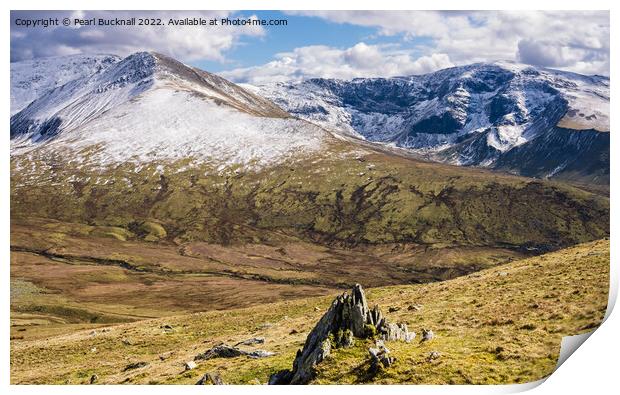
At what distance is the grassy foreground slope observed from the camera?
35781mm

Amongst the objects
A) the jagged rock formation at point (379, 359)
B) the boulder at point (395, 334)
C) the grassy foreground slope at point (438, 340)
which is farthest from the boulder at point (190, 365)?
the jagged rock formation at point (379, 359)

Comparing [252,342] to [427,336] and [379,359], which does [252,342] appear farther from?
[379,359]

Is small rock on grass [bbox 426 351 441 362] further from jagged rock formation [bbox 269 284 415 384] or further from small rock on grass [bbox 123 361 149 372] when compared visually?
small rock on grass [bbox 123 361 149 372]

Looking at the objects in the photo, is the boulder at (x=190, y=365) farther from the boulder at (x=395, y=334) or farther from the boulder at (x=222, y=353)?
the boulder at (x=395, y=334)

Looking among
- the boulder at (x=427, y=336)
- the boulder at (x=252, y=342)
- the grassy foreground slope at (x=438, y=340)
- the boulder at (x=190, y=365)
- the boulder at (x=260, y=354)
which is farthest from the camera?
the boulder at (x=252, y=342)

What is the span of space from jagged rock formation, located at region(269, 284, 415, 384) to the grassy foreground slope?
0.90 meters

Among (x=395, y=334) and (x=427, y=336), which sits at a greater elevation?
(x=395, y=334)

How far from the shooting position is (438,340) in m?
40.6

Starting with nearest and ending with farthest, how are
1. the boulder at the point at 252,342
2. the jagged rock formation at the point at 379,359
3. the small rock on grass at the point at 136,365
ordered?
the jagged rock formation at the point at 379,359 < the boulder at the point at 252,342 < the small rock on grass at the point at 136,365

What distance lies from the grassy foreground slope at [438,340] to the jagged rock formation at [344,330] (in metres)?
0.90

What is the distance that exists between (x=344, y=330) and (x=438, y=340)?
23.4 ft

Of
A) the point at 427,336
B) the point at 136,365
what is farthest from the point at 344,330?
the point at 136,365

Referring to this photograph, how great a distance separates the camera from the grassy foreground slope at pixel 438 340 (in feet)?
117
